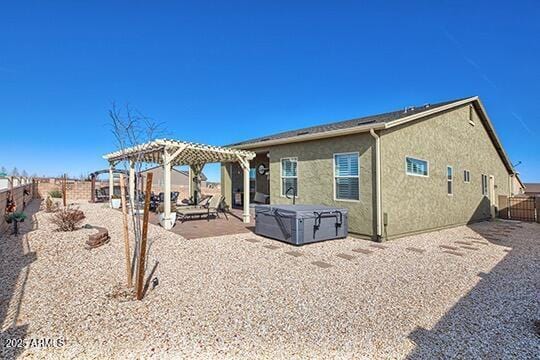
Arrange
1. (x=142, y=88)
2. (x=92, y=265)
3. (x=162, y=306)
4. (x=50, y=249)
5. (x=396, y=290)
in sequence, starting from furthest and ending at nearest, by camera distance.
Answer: (x=142, y=88)
(x=50, y=249)
(x=92, y=265)
(x=396, y=290)
(x=162, y=306)

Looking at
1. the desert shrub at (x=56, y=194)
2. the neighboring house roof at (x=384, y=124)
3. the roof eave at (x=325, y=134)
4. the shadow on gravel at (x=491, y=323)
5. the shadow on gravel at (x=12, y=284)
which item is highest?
the neighboring house roof at (x=384, y=124)

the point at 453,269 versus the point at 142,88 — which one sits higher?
A: the point at 142,88

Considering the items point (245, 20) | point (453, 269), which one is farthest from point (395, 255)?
point (245, 20)

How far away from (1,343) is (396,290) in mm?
4721

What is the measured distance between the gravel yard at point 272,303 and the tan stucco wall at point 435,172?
210 cm

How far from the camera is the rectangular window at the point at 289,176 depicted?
9930 millimetres

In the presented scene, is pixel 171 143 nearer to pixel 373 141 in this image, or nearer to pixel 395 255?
pixel 373 141

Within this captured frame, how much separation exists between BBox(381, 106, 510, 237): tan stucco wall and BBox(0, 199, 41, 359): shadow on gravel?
7.61m

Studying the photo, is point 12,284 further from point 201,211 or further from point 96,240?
point 201,211

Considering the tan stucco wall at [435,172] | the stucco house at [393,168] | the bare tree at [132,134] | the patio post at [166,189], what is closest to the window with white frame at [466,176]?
the stucco house at [393,168]

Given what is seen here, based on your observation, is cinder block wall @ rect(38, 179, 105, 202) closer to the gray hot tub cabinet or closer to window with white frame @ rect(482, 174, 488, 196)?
the gray hot tub cabinet

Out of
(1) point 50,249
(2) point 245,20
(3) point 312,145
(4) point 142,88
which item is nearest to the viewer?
(1) point 50,249

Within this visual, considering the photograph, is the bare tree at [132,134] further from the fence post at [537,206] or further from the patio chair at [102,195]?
the patio chair at [102,195]

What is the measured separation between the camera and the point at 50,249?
19.3ft
